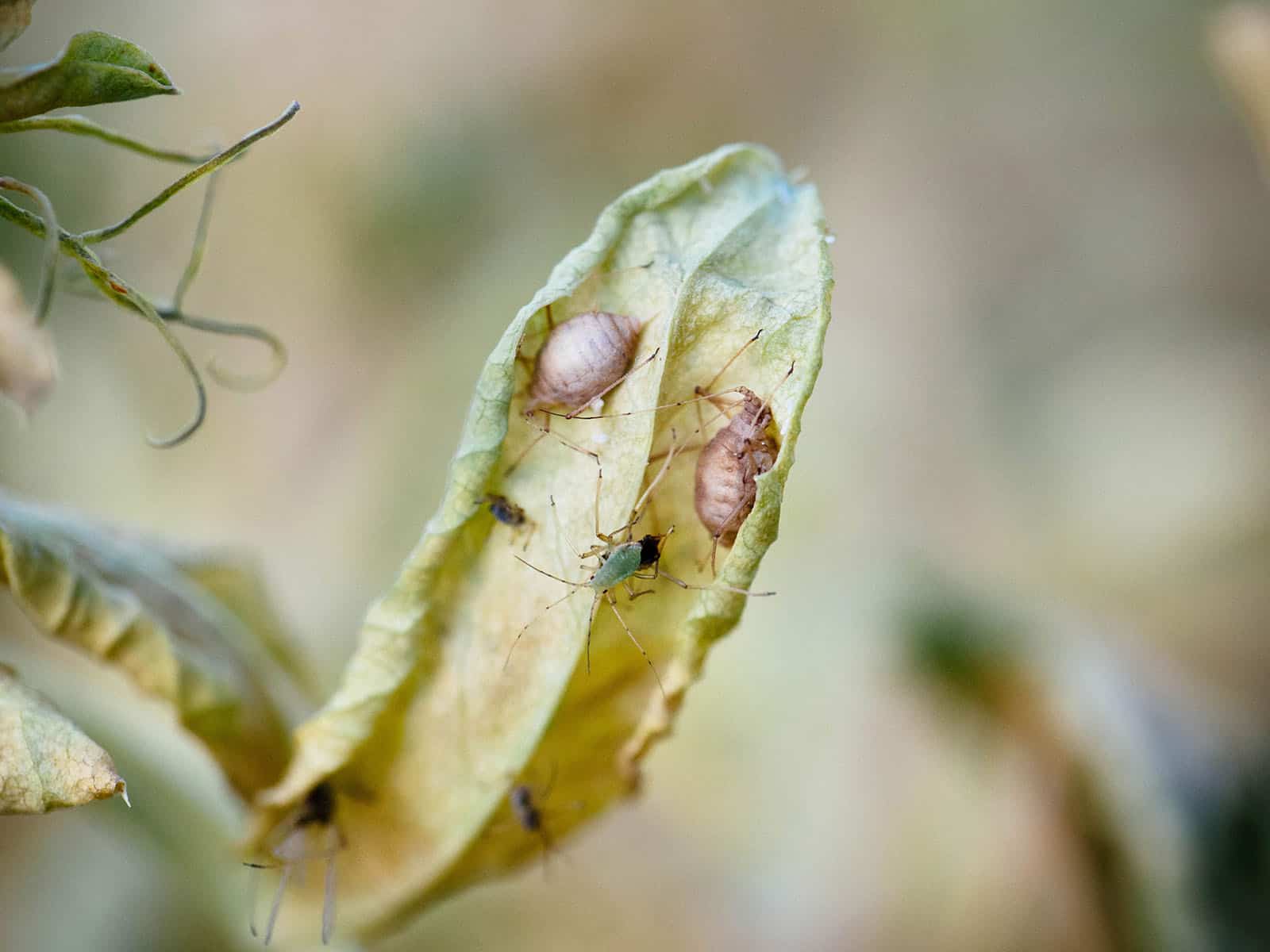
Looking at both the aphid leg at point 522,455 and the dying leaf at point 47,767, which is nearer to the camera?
the dying leaf at point 47,767

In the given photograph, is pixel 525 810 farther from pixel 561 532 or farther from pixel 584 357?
pixel 584 357

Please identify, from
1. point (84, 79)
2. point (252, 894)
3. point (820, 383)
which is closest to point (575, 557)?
point (84, 79)

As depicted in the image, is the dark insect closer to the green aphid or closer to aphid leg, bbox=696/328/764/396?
the green aphid

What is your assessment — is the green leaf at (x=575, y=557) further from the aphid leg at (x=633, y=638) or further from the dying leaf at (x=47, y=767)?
the dying leaf at (x=47, y=767)

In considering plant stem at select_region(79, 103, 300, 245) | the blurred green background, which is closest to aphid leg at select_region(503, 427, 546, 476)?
plant stem at select_region(79, 103, 300, 245)

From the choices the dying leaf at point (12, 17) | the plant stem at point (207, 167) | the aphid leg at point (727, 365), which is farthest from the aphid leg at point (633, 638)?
the dying leaf at point (12, 17)

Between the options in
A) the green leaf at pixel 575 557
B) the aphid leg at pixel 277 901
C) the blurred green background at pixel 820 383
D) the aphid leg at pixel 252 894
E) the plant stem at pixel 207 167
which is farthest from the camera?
the blurred green background at pixel 820 383
